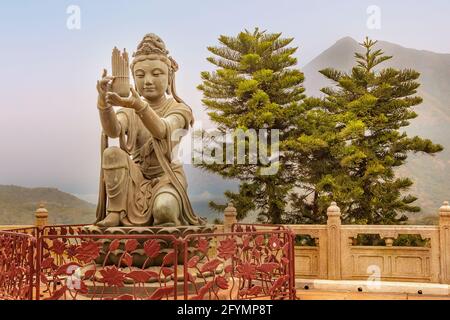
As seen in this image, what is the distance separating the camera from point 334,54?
18969 mm

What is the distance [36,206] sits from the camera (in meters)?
17.2

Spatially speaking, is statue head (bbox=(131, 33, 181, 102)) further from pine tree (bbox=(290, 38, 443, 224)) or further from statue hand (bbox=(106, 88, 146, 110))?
pine tree (bbox=(290, 38, 443, 224))

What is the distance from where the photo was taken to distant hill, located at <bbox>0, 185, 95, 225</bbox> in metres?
16.3

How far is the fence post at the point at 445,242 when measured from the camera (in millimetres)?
7098

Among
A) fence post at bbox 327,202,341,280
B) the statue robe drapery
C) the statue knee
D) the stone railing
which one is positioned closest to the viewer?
the statue knee

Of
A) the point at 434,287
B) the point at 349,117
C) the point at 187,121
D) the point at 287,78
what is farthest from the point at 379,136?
the point at 187,121

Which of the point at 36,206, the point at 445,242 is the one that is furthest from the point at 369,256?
the point at 36,206

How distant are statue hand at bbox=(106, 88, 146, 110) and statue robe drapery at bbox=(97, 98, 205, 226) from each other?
1.75ft

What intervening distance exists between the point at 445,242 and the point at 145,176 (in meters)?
4.38

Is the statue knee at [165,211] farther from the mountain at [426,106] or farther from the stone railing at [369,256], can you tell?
the mountain at [426,106]

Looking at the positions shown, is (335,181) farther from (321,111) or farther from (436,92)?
(436,92)

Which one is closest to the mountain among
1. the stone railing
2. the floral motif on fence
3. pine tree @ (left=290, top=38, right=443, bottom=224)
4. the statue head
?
pine tree @ (left=290, top=38, right=443, bottom=224)

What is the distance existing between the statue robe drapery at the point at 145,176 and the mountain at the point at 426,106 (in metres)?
13.3

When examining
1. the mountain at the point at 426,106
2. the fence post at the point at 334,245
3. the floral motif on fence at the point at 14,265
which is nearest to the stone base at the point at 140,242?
the floral motif on fence at the point at 14,265
